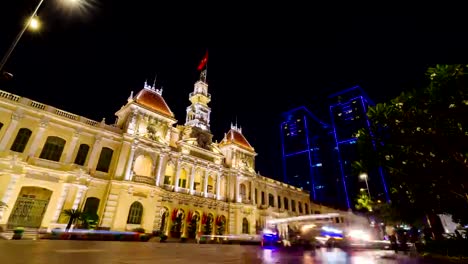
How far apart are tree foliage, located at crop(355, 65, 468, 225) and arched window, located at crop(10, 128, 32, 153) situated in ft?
80.9

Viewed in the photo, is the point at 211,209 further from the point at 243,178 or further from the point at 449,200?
the point at 449,200

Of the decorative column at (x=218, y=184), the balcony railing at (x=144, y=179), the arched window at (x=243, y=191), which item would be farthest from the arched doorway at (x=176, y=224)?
the arched window at (x=243, y=191)

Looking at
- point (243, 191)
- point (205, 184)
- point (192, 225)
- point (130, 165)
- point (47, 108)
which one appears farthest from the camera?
point (243, 191)

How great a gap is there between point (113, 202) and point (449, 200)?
948 inches

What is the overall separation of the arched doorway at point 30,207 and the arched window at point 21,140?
3219 mm

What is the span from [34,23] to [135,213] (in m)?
18.3

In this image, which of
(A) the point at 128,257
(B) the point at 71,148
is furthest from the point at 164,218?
(A) the point at 128,257

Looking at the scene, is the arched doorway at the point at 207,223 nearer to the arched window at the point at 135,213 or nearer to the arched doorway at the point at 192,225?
the arched doorway at the point at 192,225

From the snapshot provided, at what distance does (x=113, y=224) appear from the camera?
817 inches

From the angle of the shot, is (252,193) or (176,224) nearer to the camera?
(176,224)

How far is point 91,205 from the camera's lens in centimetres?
2098

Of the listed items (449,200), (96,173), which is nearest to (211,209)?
(96,173)

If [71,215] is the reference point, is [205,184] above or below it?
above

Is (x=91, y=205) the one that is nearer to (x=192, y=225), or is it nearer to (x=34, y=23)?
(x=192, y=225)
